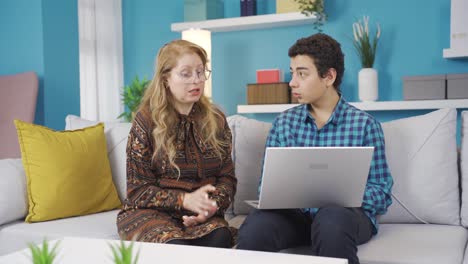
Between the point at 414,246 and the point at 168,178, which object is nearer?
the point at 414,246

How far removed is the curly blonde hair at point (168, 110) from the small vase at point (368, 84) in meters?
1.91

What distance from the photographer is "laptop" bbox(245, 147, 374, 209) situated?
1467 millimetres

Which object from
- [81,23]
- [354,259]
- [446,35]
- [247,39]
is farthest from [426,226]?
[81,23]

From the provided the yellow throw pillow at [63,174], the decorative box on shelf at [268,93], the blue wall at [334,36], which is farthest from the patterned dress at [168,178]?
the blue wall at [334,36]

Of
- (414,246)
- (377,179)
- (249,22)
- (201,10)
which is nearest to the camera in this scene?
(414,246)

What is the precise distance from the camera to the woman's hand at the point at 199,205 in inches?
66.5

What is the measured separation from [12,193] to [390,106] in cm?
244

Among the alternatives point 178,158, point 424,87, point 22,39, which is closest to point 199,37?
point 22,39

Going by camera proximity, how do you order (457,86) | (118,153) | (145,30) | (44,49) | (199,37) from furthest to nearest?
1. (145,30)
2. (199,37)
3. (44,49)
4. (457,86)
5. (118,153)

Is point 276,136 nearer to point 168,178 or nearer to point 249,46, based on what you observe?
point 168,178

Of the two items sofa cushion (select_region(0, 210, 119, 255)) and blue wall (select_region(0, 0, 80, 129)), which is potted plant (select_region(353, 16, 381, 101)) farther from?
sofa cushion (select_region(0, 210, 119, 255))

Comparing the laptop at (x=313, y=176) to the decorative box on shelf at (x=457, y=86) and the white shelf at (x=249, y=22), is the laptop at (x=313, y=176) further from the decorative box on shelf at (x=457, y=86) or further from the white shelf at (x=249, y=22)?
the white shelf at (x=249, y=22)

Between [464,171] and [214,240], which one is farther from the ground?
[464,171]

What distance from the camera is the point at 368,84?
11.9 ft
